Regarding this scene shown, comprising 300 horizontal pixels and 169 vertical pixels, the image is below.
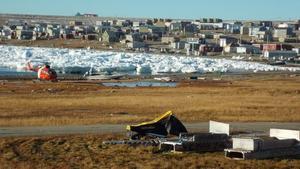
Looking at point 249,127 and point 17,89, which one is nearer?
point 249,127

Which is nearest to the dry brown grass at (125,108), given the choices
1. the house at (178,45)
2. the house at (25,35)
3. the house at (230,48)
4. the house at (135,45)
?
the house at (230,48)

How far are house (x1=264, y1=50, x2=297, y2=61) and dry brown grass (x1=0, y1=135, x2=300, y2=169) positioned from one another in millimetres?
94922

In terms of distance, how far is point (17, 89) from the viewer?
42188 millimetres

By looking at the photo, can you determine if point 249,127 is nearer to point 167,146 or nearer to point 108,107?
point 167,146

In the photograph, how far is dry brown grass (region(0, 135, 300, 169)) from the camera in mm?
14430

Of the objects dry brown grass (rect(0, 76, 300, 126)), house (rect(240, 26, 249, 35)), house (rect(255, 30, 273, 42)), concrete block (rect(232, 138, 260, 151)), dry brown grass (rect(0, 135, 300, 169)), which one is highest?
house (rect(240, 26, 249, 35))

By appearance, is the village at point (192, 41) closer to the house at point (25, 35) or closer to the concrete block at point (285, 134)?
the house at point (25, 35)

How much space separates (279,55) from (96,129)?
94887 mm

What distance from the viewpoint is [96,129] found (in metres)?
20.2

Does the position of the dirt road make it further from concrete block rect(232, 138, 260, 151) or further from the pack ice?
the pack ice

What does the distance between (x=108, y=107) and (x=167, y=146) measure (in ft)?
43.4

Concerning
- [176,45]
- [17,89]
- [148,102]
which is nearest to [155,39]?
[176,45]

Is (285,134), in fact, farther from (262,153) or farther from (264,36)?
(264,36)

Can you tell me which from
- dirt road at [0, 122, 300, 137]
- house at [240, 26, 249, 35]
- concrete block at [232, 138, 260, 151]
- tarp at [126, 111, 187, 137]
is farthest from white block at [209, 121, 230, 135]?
house at [240, 26, 249, 35]
